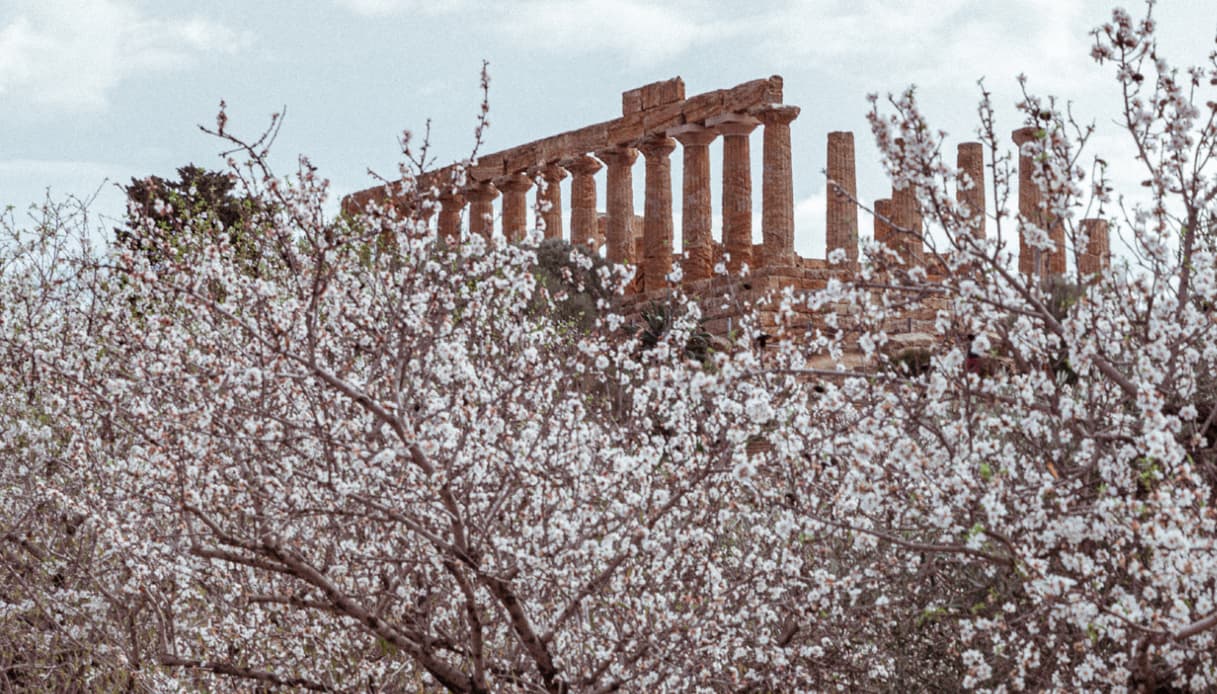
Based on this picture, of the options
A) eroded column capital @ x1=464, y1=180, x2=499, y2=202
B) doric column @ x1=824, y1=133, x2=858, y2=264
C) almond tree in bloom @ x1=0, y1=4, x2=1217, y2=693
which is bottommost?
almond tree in bloom @ x1=0, y1=4, x2=1217, y2=693

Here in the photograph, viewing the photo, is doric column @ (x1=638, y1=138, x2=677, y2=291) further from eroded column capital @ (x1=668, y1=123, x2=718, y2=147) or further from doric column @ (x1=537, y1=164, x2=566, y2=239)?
doric column @ (x1=537, y1=164, x2=566, y2=239)

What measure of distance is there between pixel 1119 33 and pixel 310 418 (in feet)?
14.2

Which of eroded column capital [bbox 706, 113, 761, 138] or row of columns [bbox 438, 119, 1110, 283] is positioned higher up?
eroded column capital [bbox 706, 113, 761, 138]

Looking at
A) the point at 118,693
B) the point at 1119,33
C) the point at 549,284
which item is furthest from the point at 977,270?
the point at 549,284

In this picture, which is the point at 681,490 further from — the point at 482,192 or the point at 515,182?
the point at 482,192

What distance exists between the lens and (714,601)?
5.69 meters

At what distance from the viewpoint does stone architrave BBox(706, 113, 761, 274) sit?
25.3 meters

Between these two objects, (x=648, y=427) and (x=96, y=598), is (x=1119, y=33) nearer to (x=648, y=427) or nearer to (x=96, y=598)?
(x=648, y=427)

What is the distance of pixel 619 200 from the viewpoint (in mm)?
27578

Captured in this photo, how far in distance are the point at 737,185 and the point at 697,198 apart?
987mm

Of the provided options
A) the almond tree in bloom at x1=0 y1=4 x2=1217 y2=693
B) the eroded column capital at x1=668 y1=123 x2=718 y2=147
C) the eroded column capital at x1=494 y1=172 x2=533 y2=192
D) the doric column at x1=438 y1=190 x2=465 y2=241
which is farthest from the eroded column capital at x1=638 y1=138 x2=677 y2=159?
the almond tree in bloom at x1=0 y1=4 x2=1217 y2=693

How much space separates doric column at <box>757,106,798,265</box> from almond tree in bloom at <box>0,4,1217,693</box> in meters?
16.7

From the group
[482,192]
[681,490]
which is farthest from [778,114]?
[681,490]

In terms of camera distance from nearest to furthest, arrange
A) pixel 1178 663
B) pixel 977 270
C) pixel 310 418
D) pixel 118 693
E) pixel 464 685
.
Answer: pixel 1178 663 → pixel 977 270 → pixel 464 685 → pixel 310 418 → pixel 118 693
